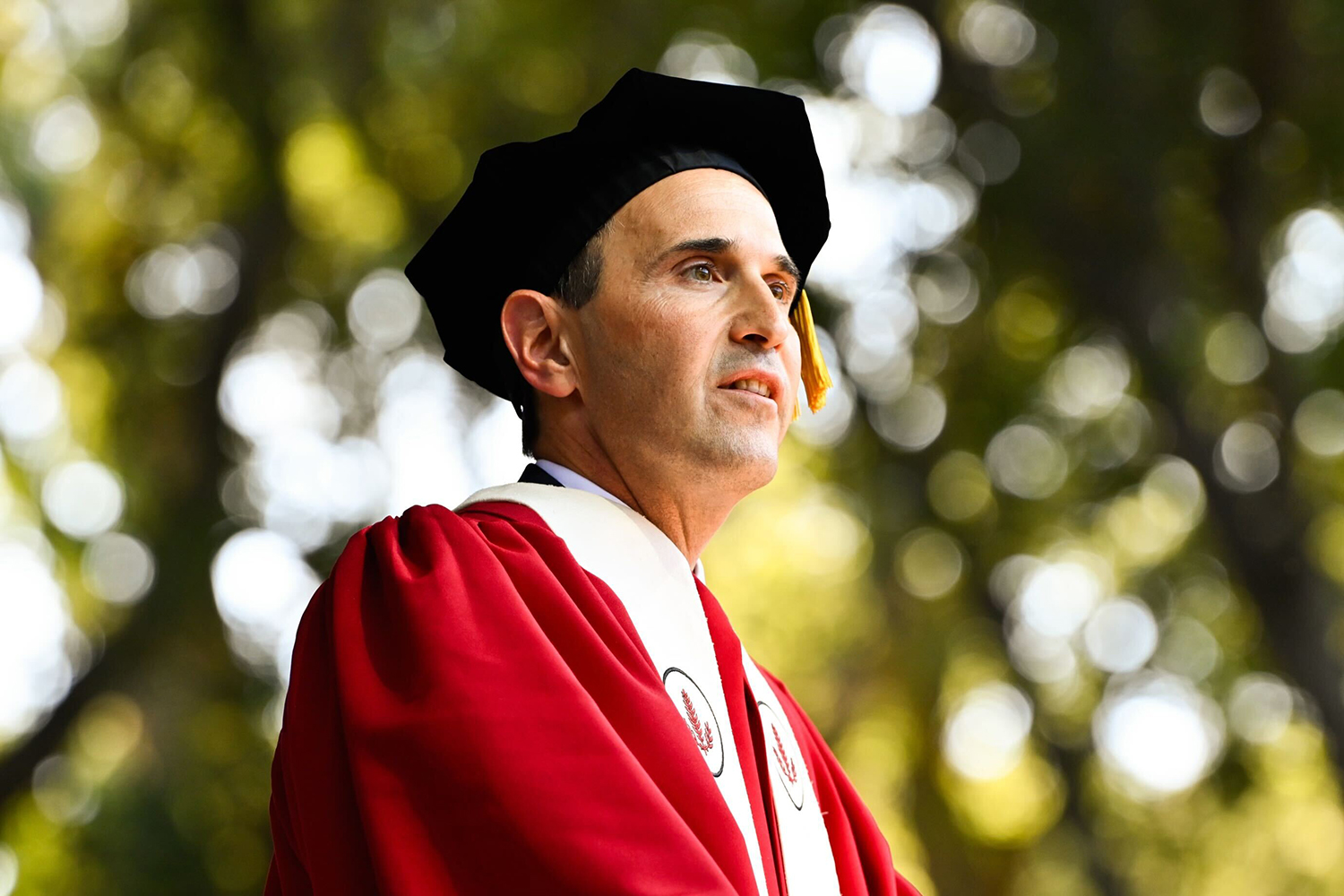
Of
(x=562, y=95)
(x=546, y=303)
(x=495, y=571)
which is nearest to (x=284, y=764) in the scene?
(x=495, y=571)

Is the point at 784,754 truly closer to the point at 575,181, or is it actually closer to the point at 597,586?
the point at 597,586

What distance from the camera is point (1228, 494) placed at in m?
7.81

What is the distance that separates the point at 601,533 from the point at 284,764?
1.87 ft

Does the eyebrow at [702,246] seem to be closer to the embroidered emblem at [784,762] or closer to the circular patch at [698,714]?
the circular patch at [698,714]

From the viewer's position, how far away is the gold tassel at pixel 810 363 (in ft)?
8.87

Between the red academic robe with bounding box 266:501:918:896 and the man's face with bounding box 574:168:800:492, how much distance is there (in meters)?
0.32

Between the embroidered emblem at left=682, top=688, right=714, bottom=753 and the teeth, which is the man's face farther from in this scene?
the embroidered emblem at left=682, top=688, right=714, bottom=753

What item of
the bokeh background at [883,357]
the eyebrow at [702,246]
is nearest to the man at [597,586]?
the eyebrow at [702,246]

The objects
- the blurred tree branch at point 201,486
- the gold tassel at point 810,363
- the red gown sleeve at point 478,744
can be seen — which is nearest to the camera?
the red gown sleeve at point 478,744

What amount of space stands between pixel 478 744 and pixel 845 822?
1043mm

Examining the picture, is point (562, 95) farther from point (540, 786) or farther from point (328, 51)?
point (540, 786)

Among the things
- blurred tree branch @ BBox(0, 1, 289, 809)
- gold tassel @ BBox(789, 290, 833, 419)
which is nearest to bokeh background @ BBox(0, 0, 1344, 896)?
blurred tree branch @ BBox(0, 1, 289, 809)

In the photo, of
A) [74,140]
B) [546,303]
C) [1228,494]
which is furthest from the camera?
[74,140]

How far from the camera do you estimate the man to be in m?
1.67
